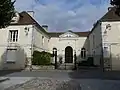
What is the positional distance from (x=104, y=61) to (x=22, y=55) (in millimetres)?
9929

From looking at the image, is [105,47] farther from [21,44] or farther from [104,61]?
[21,44]

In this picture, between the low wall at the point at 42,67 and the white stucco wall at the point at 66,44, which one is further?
the white stucco wall at the point at 66,44

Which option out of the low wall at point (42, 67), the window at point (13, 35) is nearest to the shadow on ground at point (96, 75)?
the low wall at point (42, 67)

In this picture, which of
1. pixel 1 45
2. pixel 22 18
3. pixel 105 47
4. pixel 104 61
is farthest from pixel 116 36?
pixel 1 45

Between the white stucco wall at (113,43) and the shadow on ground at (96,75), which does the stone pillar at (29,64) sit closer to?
the shadow on ground at (96,75)

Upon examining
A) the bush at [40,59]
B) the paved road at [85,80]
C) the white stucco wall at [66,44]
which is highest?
the white stucco wall at [66,44]

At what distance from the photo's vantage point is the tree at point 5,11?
34.4ft

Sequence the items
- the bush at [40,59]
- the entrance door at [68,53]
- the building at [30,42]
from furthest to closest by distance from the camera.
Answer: the entrance door at [68,53], the bush at [40,59], the building at [30,42]

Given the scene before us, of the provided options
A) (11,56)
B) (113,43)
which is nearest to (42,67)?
(11,56)

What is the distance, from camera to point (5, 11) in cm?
1064

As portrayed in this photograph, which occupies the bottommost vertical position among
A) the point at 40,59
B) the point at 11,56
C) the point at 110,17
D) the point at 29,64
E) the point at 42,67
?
the point at 42,67

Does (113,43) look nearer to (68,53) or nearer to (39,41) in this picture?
(39,41)

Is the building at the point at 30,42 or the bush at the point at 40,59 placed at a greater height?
the building at the point at 30,42

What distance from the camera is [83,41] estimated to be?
3384cm
